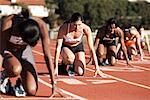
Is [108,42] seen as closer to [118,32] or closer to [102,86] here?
[118,32]

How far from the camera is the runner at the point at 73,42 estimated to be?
493 inches

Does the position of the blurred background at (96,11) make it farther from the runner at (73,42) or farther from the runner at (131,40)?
the runner at (73,42)

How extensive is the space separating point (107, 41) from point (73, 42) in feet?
10.9

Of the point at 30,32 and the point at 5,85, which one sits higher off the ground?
the point at 30,32

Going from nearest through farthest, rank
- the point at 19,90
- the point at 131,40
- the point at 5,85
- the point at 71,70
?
the point at 19,90
the point at 5,85
the point at 71,70
the point at 131,40

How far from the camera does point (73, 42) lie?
12875 millimetres

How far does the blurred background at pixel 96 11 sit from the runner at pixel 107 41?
43210 mm

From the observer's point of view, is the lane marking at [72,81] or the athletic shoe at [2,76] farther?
the lane marking at [72,81]

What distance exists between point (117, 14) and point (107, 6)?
2621 mm

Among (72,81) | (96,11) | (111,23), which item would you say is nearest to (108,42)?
(111,23)

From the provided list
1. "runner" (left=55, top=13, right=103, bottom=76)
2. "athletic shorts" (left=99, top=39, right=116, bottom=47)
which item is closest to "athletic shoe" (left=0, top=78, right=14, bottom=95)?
"runner" (left=55, top=13, right=103, bottom=76)

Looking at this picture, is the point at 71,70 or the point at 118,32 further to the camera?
the point at 118,32

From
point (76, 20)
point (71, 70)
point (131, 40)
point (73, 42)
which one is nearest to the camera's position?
point (76, 20)

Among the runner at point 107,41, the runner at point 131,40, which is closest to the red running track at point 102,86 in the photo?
the runner at point 107,41
